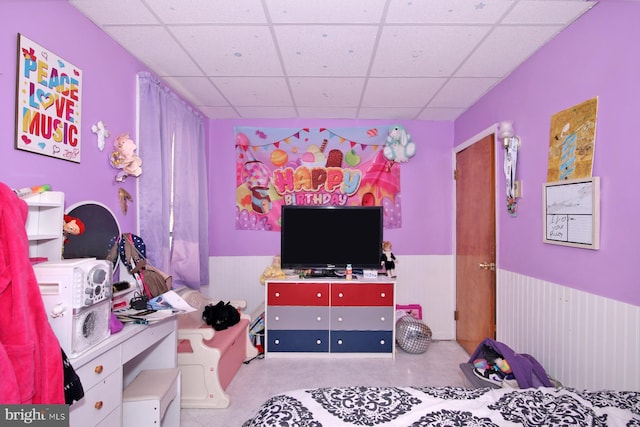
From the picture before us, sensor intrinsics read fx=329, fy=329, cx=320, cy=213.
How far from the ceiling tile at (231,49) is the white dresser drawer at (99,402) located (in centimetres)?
185

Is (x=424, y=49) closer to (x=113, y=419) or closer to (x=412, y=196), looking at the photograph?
(x=412, y=196)

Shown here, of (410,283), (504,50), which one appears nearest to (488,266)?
(410,283)

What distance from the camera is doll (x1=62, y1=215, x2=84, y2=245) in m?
1.59

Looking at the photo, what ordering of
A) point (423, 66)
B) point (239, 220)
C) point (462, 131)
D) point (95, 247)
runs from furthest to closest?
point (239, 220), point (462, 131), point (423, 66), point (95, 247)

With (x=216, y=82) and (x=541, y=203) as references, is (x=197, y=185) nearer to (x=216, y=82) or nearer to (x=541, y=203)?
(x=216, y=82)

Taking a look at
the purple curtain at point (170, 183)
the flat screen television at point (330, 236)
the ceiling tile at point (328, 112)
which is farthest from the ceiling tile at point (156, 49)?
the flat screen television at point (330, 236)

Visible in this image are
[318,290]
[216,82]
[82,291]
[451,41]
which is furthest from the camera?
[318,290]

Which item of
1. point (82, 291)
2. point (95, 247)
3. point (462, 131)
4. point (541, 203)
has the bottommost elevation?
point (82, 291)

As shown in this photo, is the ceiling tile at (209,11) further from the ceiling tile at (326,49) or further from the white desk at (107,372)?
the white desk at (107,372)

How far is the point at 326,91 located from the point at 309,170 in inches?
36.5

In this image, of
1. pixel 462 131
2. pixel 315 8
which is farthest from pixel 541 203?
pixel 315 8

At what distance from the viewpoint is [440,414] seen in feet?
3.98

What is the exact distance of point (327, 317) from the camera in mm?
3045

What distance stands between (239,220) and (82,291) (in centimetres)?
226
